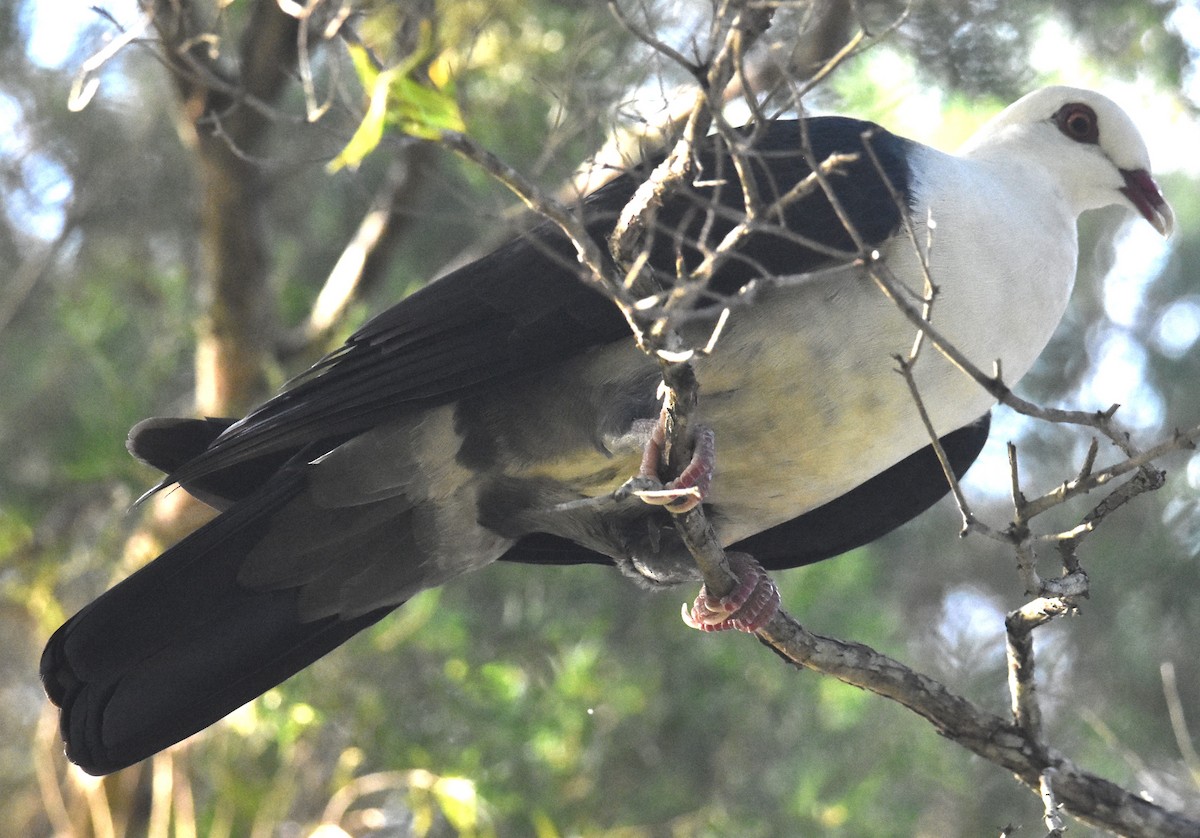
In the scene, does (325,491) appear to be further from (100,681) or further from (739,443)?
(739,443)

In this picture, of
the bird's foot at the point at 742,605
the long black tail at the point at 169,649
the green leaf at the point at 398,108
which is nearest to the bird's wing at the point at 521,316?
the long black tail at the point at 169,649

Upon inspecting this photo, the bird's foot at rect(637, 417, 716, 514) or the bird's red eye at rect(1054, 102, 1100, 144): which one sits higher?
the bird's red eye at rect(1054, 102, 1100, 144)

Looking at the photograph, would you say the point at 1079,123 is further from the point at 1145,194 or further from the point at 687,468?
the point at 687,468

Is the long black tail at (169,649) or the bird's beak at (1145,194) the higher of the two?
the bird's beak at (1145,194)

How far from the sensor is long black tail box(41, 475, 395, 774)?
245 cm

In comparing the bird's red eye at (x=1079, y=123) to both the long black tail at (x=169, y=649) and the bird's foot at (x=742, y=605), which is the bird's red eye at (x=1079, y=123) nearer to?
the bird's foot at (x=742, y=605)

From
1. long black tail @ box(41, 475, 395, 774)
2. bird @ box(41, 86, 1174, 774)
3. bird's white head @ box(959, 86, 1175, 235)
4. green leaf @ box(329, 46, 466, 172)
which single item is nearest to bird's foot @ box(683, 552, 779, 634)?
bird @ box(41, 86, 1174, 774)

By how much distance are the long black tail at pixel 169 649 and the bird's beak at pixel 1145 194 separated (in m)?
1.74

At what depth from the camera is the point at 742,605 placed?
2295mm

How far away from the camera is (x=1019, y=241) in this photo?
7.80 feet

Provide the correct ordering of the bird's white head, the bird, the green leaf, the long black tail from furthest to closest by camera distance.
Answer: the bird's white head < the long black tail < the bird < the green leaf

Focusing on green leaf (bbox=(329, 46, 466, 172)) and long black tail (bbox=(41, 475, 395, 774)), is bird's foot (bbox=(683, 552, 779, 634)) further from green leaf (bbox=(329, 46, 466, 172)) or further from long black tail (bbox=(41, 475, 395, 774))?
green leaf (bbox=(329, 46, 466, 172))

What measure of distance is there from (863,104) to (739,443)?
56.7 inches

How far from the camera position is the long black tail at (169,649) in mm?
2449
